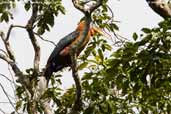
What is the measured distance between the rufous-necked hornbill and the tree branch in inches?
65.6

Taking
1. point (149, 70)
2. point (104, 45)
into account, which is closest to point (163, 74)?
point (149, 70)

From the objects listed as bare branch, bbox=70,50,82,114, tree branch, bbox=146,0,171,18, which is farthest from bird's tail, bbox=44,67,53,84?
tree branch, bbox=146,0,171,18

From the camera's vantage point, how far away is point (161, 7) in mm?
3799

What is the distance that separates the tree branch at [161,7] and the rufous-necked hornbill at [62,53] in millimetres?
1665

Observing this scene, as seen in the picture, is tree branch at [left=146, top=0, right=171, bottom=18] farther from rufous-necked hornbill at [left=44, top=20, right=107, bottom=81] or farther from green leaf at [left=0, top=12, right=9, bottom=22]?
green leaf at [left=0, top=12, right=9, bottom=22]

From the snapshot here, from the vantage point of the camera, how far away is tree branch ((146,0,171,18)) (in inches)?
149

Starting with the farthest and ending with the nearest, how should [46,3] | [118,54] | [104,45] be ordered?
[46,3]
[104,45]
[118,54]

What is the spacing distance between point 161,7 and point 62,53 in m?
2.19

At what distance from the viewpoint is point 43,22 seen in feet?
18.3

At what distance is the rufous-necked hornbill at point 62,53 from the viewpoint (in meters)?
5.57

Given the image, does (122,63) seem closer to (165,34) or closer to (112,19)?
(165,34)

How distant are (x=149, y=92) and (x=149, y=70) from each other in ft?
1.81

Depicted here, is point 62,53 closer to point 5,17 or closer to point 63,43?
point 63,43

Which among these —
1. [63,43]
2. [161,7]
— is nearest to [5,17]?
[63,43]
